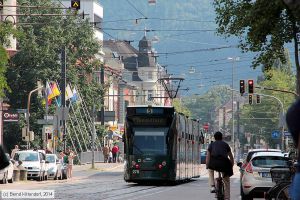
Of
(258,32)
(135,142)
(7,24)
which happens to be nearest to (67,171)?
(7,24)

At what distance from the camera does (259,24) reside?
116 feet

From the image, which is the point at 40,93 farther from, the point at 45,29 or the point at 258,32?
the point at 258,32

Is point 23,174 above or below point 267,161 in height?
below

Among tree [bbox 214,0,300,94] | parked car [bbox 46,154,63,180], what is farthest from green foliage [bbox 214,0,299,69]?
parked car [bbox 46,154,63,180]

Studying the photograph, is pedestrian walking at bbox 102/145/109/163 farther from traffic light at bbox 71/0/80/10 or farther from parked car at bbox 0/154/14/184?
traffic light at bbox 71/0/80/10

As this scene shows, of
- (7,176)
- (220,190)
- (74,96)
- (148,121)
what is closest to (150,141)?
(148,121)

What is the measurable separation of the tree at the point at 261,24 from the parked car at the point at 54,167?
14.7 metres

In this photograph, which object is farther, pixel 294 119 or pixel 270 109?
pixel 270 109

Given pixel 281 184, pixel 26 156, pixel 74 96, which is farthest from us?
pixel 74 96

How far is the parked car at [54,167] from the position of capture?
54688mm

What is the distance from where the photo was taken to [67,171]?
56.9 m

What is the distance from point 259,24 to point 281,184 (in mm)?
14651

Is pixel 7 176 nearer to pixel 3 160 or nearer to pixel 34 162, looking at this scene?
pixel 34 162

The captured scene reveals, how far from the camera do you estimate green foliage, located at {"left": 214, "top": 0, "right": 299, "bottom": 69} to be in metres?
35.2
